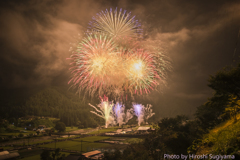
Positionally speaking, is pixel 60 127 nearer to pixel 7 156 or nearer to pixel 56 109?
pixel 56 109

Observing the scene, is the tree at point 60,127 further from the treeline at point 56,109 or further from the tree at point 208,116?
the tree at point 208,116

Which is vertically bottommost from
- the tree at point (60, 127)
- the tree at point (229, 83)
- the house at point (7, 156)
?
the house at point (7, 156)

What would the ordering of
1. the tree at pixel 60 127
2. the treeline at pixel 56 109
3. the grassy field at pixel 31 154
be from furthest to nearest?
1. the tree at pixel 60 127
2. the treeline at pixel 56 109
3. the grassy field at pixel 31 154

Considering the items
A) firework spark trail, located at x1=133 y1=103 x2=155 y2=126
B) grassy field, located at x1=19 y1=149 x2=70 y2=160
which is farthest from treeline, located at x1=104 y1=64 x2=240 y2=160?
firework spark trail, located at x1=133 y1=103 x2=155 y2=126

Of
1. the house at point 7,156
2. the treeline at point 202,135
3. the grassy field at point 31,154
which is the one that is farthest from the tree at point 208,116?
the house at point 7,156

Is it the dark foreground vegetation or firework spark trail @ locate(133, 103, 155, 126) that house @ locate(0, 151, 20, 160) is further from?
firework spark trail @ locate(133, 103, 155, 126)

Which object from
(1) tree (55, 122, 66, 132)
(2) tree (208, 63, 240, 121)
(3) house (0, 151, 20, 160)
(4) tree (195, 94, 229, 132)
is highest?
(2) tree (208, 63, 240, 121)

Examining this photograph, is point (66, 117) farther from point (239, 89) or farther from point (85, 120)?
point (239, 89)

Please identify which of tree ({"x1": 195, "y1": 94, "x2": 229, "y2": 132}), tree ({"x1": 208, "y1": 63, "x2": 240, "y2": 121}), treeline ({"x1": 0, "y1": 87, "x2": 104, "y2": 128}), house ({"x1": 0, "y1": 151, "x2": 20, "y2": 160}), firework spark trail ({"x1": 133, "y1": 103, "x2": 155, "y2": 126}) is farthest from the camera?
firework spark trail ({"x1": 133, "y1": 103, "x2": 155, "y2": 126})
